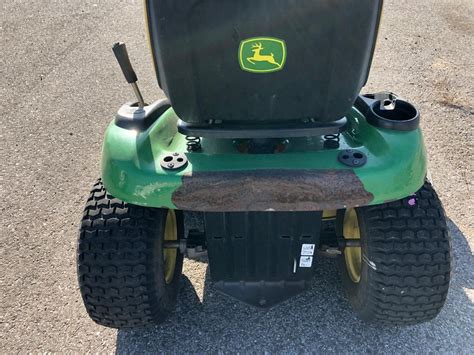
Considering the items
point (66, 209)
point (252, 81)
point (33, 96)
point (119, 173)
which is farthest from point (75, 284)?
point (33, 96)

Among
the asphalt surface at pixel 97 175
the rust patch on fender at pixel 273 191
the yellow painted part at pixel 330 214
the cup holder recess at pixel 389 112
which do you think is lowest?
the asphalt surface at pixel 97 175

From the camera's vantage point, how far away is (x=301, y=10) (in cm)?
121

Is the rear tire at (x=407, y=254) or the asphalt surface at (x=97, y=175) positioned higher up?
the rear tire at (x=407, y=254)

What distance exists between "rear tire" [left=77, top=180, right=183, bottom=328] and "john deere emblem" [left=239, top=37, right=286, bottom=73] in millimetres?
699

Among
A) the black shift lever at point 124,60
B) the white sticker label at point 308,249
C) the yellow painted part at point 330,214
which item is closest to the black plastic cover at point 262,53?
the black shift lever at point 124,60

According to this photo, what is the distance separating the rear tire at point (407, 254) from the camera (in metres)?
1.64

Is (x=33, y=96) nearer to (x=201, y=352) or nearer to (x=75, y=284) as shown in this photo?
(x=75, y=284)

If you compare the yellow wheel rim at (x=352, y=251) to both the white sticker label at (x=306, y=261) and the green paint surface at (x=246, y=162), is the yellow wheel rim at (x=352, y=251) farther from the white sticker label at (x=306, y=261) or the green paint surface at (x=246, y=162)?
the green paint surface at (x=246, y=162)

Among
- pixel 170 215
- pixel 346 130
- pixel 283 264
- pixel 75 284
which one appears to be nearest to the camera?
pixel 346 130

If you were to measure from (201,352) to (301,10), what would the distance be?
4.55 feet

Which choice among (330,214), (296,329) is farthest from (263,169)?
(296,329)

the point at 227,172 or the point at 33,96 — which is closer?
the point at 227,172

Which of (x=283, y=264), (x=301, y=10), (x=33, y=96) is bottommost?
(x=33, y=96)

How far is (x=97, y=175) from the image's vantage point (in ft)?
9.64
